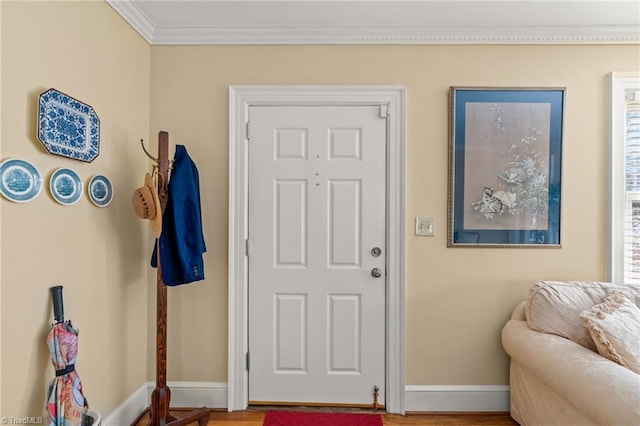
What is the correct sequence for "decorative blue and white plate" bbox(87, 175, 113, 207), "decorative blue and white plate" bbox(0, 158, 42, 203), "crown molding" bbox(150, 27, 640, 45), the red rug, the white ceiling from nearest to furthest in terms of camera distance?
"decorative blue and white plate" bbox(0, 158, 42, 203) < "decorative blue and white plate" bbox(87, 175, 113, 207) < the white ceiling < the red rug < "crown molding" bbox(150, 27, 640, 45)

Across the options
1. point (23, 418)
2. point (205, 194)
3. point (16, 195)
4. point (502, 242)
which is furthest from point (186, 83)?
point (502, 242)

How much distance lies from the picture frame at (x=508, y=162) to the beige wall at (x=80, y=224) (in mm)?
1948

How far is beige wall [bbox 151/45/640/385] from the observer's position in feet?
7.23

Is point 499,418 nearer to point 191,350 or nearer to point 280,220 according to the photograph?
point 280,220

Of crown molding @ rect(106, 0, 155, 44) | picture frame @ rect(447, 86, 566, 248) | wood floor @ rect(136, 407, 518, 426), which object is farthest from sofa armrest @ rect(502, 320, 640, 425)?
crown molding @ rect(106, 0, 155, 44)

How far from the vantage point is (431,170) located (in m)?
2.21

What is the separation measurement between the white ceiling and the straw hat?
1.01 meters

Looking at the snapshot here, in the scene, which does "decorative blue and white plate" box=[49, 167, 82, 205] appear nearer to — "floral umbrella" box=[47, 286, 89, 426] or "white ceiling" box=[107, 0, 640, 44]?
"floral umbrella" box=[47, 286, 89, 426]

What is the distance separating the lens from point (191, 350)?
2232mm

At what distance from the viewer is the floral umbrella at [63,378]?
1359mm

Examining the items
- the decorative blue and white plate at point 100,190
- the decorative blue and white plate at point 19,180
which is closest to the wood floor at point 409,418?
the decorative blue and white plate at point 100,190

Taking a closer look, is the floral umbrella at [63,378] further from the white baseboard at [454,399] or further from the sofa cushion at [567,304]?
the sofa cushion at [567,304]

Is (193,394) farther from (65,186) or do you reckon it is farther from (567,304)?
(567,304)

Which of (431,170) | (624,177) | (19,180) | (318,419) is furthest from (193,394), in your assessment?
(624,177)
